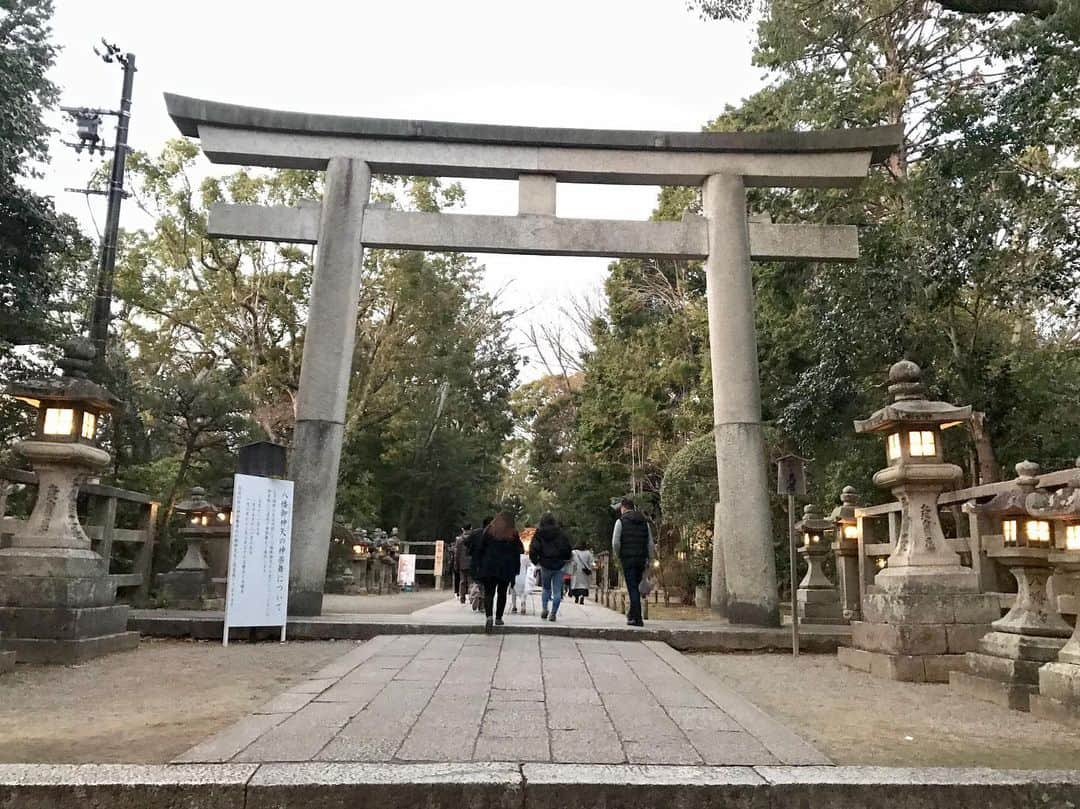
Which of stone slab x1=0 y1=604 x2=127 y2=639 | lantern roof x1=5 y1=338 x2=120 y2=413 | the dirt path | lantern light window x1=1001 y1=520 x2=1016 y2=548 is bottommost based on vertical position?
the dirt path

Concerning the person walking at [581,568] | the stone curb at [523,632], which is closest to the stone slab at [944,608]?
the stone curb at [523,632]

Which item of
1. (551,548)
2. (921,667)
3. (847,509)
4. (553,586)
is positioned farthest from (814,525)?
(921,667)

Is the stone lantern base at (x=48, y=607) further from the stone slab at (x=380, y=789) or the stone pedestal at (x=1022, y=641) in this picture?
the stone pedestal at (x=1022, y=641)

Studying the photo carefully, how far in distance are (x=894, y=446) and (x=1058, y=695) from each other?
2.93m

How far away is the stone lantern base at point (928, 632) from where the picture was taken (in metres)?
6.52

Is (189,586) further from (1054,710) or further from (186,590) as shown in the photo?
(1054,710)

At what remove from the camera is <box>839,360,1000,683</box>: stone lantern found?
6598mm

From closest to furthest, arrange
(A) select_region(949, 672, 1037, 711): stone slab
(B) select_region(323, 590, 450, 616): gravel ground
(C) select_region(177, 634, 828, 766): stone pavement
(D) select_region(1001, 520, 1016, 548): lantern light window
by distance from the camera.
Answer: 1. (C) select_region(177, 634, 828, 766): stone pavement
2. (A) select_region(949, 672, 1037, 711): stone slab
3. (D) select_region(1001, 520, 1016, 548): lantern light window
4. (B) select_region(323, 590, 450, 616): gravel ground

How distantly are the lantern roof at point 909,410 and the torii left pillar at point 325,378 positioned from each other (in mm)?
5985

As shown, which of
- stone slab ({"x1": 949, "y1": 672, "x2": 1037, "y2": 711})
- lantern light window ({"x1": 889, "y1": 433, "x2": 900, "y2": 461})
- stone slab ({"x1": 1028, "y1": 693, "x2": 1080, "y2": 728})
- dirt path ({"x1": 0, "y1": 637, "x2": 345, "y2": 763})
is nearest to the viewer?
dirt path ({"x1": 0, "y1": 637, "x2": 345, "y2": 763})

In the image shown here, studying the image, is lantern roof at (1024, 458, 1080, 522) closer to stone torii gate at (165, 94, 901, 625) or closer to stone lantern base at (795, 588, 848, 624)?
stone torii gate at (165, 94, 901, 625)

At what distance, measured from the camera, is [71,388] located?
284 inches

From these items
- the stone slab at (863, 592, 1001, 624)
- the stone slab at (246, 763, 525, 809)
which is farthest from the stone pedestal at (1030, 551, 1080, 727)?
the stone slab at (246, 763, 525, 809)

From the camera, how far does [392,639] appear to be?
25.1ft
